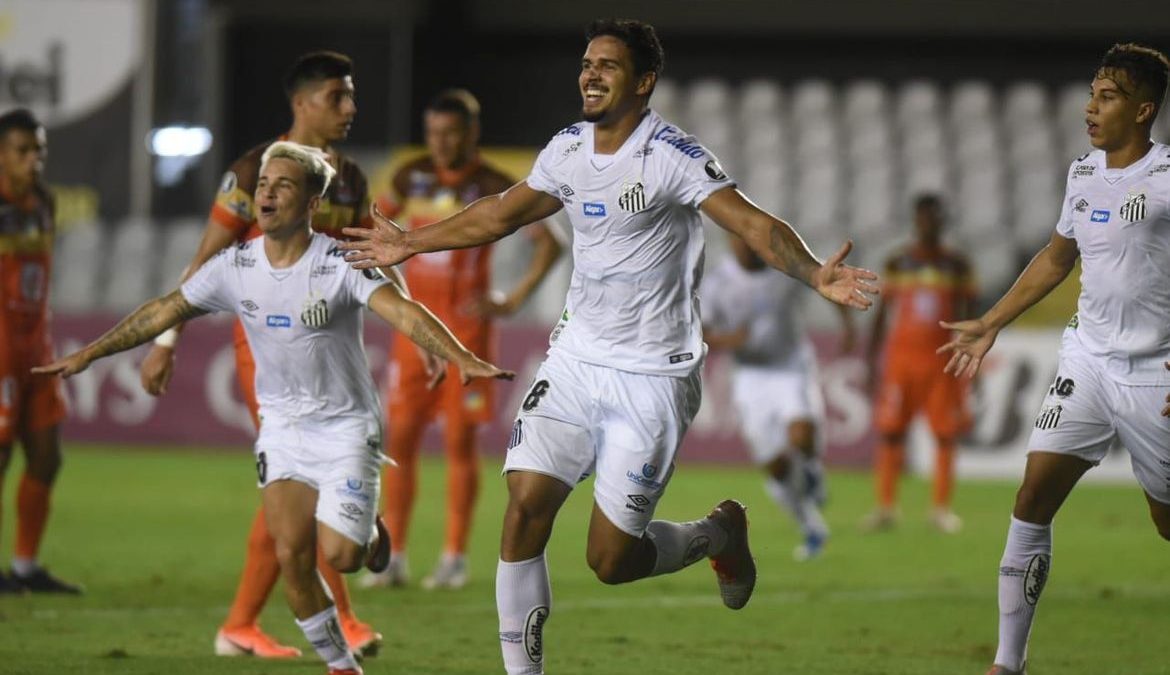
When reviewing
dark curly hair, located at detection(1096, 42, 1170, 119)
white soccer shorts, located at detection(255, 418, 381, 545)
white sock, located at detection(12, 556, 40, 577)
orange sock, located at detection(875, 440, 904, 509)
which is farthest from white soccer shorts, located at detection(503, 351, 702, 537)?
orange sock, located at detection(875, 440, 904, 509)

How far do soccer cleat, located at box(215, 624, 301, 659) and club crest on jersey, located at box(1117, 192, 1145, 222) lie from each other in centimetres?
374

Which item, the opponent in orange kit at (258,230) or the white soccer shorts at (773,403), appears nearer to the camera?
the opponent in orange kit at (258,230)

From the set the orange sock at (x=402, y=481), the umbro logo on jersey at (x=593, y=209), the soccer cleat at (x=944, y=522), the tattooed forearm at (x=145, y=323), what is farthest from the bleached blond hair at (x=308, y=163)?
the soccer cleat at (x=944, y=522)

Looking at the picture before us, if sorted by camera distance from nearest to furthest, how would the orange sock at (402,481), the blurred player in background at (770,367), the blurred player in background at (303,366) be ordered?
1. the blurred player in background at (303,366)
2. the orange sock at (402,481)
3. the blurred player in background at (770,367)

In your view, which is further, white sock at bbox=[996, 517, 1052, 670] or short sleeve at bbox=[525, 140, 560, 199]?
white sock at bbox=[996, 517, 1052, 670]

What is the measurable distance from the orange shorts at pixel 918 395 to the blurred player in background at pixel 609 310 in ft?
26.0

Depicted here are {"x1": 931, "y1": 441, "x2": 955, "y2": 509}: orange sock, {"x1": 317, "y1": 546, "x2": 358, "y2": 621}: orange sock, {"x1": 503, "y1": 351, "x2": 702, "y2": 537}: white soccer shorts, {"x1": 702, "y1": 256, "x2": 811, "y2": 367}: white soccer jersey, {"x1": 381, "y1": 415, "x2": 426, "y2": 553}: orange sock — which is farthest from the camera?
{"x1": 931, "y1": 441, "x2": 955, "y2": 509}: orange sock

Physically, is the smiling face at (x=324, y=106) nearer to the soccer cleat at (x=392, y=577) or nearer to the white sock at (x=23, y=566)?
the soccer cleat at (x=392, y=577)

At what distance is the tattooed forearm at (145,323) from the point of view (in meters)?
6.75

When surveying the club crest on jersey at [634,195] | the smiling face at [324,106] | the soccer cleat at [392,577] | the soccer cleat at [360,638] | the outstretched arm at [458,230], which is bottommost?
the soccer cleat at [392,577]

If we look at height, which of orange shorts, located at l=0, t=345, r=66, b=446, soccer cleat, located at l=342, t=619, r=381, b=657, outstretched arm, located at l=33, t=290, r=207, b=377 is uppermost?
outstretched arm, located at l=33, t=290, r=207, b=377

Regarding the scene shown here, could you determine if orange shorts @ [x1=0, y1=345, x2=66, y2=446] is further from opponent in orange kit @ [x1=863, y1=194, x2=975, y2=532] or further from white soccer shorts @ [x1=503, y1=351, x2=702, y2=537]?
opponent in orange kit @ [x1=863, y1=194, x2=975, y2=532]

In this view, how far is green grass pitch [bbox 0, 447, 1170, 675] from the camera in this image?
7.58m

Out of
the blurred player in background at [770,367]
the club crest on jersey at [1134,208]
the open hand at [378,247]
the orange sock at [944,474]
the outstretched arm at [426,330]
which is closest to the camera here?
the outstretched arm at [426,330]
